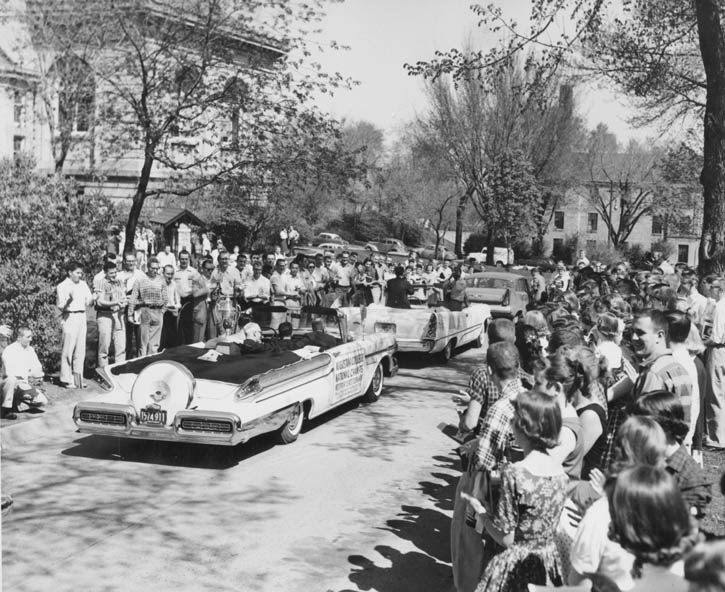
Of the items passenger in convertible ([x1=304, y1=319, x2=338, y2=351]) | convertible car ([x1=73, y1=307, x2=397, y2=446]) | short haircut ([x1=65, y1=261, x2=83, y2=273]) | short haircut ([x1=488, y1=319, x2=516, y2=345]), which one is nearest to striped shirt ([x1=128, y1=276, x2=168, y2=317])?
short haircut ([x1=65, y1=261, x2=83, y2=273])

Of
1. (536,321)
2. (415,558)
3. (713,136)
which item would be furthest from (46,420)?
(713,136)

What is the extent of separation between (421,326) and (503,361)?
373 inches

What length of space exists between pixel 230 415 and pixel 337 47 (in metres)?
9.82

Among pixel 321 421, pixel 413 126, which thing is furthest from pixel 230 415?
pixel 413 126

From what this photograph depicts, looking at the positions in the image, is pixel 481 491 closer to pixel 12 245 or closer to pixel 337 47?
pixel 12 245

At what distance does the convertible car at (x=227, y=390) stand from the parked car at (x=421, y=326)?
323cm

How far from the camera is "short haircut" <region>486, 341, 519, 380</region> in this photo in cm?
562

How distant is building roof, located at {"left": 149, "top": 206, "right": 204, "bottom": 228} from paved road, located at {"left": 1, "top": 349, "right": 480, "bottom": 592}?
69.3 ft

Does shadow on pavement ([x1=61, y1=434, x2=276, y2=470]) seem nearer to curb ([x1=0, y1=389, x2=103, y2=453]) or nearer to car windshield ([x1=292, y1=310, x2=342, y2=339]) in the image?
curb ([x1=0, y1=389, x2=103, y2=453])

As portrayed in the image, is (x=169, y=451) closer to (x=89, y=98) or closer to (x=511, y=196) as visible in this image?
(x=89, y=98)

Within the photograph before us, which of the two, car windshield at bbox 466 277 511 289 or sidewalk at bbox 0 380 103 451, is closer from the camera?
sidewalk at bbox 0 380 103 451

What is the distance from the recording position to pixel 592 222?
74938 mm

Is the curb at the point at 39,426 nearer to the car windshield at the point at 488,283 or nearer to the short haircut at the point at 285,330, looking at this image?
the short haircut at the point at 285,330

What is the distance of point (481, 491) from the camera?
200 inches
